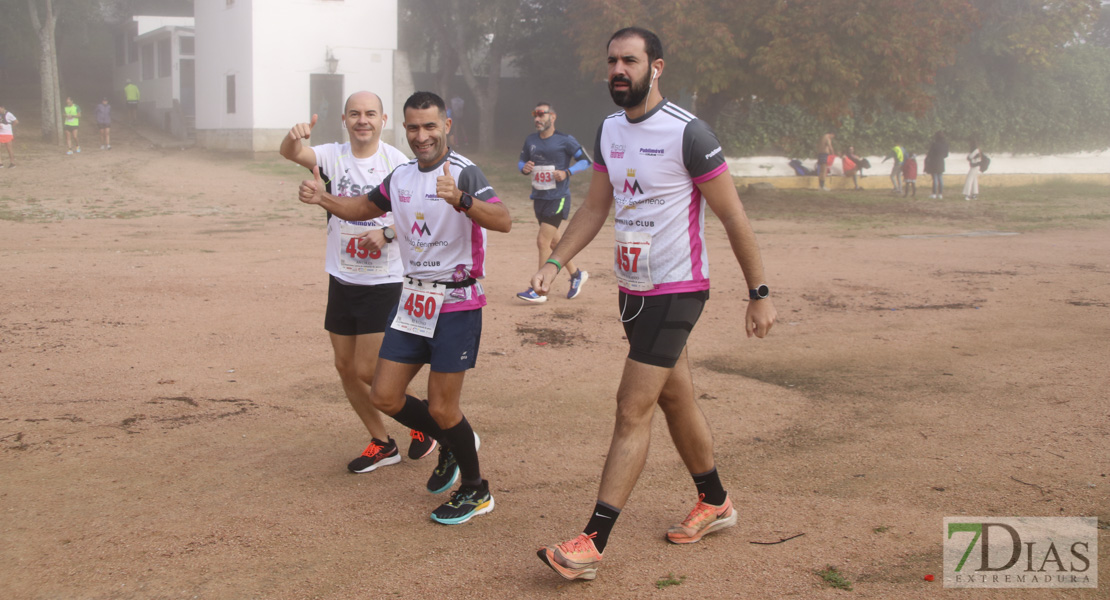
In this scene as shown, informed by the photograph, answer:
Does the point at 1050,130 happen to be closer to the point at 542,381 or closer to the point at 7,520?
the point at 542,381

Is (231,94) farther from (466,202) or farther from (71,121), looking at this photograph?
(466,202)

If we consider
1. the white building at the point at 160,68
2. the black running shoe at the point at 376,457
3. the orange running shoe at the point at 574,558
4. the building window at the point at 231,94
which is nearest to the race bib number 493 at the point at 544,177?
→ the black running shoe at the point at 376,457

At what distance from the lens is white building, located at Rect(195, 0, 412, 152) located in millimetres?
28484

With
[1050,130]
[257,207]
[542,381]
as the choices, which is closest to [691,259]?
[542,381]

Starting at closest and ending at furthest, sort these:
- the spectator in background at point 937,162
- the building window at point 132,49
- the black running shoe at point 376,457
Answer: the black running shoe at point 376,457 → the spectator in background at point 937,162 → the building window at point 132,49

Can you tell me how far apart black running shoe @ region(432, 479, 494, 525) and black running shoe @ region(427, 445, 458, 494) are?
0.24 m

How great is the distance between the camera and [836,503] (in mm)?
4590

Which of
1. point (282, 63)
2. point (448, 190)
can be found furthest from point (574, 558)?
point (282, 63)

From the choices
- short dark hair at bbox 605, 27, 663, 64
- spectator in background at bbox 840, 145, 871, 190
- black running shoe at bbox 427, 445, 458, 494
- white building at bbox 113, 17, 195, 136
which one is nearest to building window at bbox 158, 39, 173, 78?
white building at bbox 113, 17, 195, 136

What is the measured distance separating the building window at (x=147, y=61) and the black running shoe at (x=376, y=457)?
120 ft

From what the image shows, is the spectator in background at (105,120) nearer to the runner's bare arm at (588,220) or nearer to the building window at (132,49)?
the building window at (132,49)

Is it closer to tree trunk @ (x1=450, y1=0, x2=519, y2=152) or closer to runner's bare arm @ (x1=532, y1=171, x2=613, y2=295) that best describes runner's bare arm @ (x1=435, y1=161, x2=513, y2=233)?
runner's bare arm @ (x1=532, y1=171, x2=613, y2=295)

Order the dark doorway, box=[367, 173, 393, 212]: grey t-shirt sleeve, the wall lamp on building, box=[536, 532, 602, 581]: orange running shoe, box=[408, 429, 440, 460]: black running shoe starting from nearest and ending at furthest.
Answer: box=[536, 532, 602, 581]: orange running shoe < box=[367, 173, 393, 212]: grey t-shirt sleeve < box=[408, 429, 440, 460]: black running shoe < the wall lamp on building < the dark doorway

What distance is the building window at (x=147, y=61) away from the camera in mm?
37250
